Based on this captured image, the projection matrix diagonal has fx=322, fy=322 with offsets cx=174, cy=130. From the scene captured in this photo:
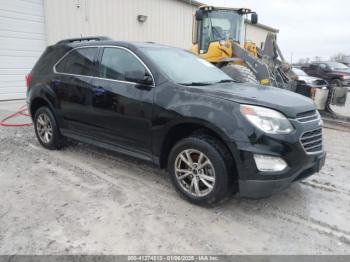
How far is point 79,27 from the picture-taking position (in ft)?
38.6

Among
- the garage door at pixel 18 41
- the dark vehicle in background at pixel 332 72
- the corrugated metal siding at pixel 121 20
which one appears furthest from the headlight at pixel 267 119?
the dark vehicle in background at pixel 332 72

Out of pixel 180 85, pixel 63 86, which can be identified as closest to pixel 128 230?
pixel 180 85

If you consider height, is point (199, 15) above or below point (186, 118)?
above

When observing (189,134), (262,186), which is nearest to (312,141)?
(262,186)

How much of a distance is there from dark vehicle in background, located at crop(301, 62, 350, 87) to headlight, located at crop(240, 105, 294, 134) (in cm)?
1780

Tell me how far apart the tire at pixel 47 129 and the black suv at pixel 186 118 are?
18cm

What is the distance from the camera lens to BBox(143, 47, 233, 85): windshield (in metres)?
3.94

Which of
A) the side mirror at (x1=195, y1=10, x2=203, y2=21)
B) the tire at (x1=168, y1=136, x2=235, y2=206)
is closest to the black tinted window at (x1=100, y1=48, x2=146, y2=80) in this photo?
the tire at (x1=168, y1=136, x2=235, y2=206)

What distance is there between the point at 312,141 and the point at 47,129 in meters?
4.08

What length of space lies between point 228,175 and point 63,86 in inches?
116

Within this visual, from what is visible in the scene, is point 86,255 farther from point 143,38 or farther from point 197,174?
point 143,38

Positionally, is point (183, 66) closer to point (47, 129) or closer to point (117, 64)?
point (117, 64)

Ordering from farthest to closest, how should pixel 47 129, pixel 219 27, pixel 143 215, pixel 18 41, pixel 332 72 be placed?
pixel 332 72 → pixel 18 41 → pixel 219 27 → pixel 47 129 → pixel 143 215

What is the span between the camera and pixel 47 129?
537cm
